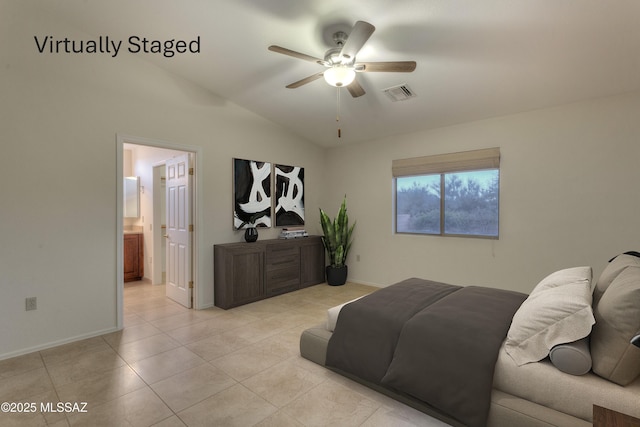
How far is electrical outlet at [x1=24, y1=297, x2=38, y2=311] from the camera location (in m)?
2.79

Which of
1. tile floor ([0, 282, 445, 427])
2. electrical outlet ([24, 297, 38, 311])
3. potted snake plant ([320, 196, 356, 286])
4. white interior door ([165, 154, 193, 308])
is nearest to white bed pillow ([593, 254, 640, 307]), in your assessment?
tile floor ([0, 282, 445, 427])

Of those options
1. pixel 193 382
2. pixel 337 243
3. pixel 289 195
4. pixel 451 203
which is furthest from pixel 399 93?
pixel 193 382

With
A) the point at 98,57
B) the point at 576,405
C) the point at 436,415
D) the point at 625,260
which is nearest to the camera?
the point at 576,405

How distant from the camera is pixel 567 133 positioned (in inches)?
Result: 136

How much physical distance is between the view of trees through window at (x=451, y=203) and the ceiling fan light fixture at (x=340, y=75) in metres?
2.56

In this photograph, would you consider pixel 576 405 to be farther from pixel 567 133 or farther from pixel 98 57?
pixel 98 57

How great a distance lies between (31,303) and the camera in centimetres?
281

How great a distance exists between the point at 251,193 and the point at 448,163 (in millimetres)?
2874

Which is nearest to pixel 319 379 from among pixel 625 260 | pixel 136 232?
pixel 625 260

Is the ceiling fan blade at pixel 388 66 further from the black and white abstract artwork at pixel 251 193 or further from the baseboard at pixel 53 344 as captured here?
the baseboard at pixel 53 344

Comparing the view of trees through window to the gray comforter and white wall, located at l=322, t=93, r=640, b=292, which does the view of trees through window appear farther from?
the gray comforter

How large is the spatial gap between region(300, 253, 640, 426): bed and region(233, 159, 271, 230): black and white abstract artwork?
262 centimetres

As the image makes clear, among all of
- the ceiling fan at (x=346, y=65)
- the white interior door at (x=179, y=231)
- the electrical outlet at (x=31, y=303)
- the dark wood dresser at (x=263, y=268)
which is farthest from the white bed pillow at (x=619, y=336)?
the electrical outlet at (x=31, y=303)

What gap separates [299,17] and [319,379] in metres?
2.93
